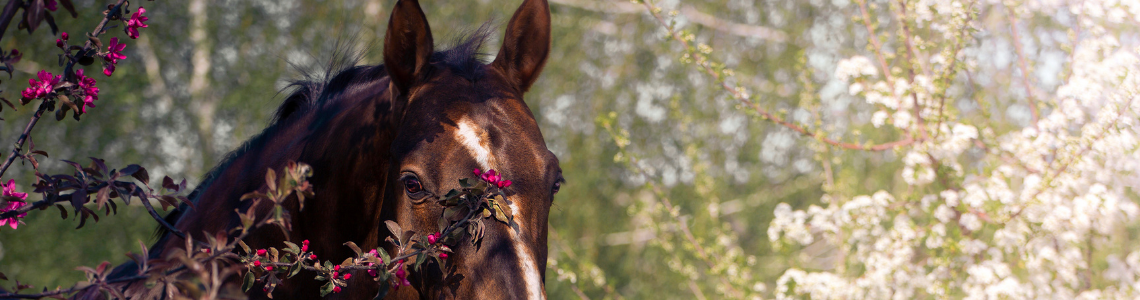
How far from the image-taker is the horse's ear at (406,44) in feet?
4.74

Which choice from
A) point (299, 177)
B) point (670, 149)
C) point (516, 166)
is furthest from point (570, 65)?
point (299, 177)

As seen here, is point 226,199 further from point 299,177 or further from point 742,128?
point 742,128

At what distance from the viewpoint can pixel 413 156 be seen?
1.31 metres

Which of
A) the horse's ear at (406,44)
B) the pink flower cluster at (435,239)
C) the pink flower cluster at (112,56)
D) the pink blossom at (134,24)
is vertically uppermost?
the pink blossom at (134,24)

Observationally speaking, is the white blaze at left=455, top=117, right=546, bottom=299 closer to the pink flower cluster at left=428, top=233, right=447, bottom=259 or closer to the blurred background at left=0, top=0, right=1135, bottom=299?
the pink flower cluster at left=428, top=233, right=447, bottom=259

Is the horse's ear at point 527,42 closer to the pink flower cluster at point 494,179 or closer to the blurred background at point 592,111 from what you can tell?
the pink flower cluster at point 494,179

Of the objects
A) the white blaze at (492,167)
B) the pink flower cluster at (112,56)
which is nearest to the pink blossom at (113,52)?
the pink flower cluster at (112,56)

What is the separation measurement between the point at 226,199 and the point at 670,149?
4.43m

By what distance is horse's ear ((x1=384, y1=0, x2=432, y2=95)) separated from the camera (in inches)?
56.9

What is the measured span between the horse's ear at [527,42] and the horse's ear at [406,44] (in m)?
0.24

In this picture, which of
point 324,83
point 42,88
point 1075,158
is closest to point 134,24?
point 42,88

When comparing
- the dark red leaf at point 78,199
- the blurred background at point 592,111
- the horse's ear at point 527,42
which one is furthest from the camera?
the blurred background at point 592,111

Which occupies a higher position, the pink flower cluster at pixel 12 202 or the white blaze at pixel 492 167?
the pink flower cluster at pixel 12 202

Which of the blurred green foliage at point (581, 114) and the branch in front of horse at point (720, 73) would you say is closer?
the branch in front of horse at point (720, 73)
